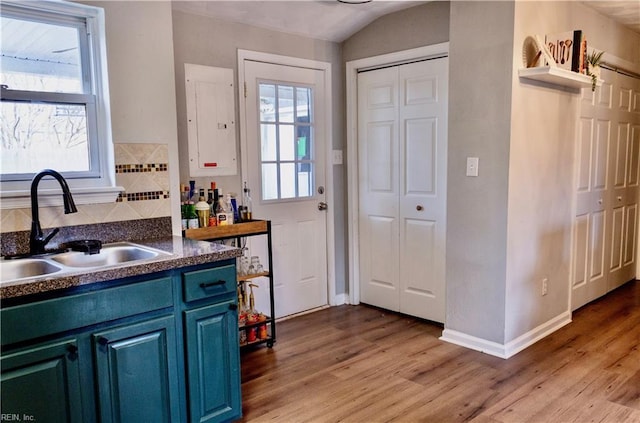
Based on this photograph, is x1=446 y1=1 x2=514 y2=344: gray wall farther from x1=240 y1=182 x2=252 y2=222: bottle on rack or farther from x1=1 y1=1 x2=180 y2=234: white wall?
x1=1 y1=1 x2=180 y2=234: white wall

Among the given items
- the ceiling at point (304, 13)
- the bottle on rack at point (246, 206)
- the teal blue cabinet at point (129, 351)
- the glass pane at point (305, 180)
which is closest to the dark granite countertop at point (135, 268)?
the teal blue cabinet at point (129, 351)

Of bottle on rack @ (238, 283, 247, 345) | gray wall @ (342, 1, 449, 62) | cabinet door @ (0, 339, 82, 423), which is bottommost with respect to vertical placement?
bottle on rack @ (238, 283, 247, 345)

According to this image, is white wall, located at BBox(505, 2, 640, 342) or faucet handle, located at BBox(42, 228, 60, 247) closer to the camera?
faucet handle, located at BBox(42, 228, 60, 247)

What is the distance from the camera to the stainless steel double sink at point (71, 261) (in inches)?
79.8

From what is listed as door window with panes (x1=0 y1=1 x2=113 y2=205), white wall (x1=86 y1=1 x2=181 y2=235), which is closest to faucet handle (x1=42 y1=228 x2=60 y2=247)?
door window with panes (x1=0 y1=1 x2=113 y2=205)

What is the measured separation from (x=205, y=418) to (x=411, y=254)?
205cm

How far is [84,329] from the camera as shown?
5.87 feet

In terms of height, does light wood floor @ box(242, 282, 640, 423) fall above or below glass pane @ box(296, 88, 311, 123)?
below

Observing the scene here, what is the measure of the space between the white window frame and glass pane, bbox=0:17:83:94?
0.06 m

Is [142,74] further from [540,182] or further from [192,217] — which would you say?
[540,182]

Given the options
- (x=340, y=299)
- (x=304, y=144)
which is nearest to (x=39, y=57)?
(x=304, y=144)

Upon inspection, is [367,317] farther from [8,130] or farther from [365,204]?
[8,130]

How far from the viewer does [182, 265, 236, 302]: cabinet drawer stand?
2.06 meters

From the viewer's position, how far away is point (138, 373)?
193cm
